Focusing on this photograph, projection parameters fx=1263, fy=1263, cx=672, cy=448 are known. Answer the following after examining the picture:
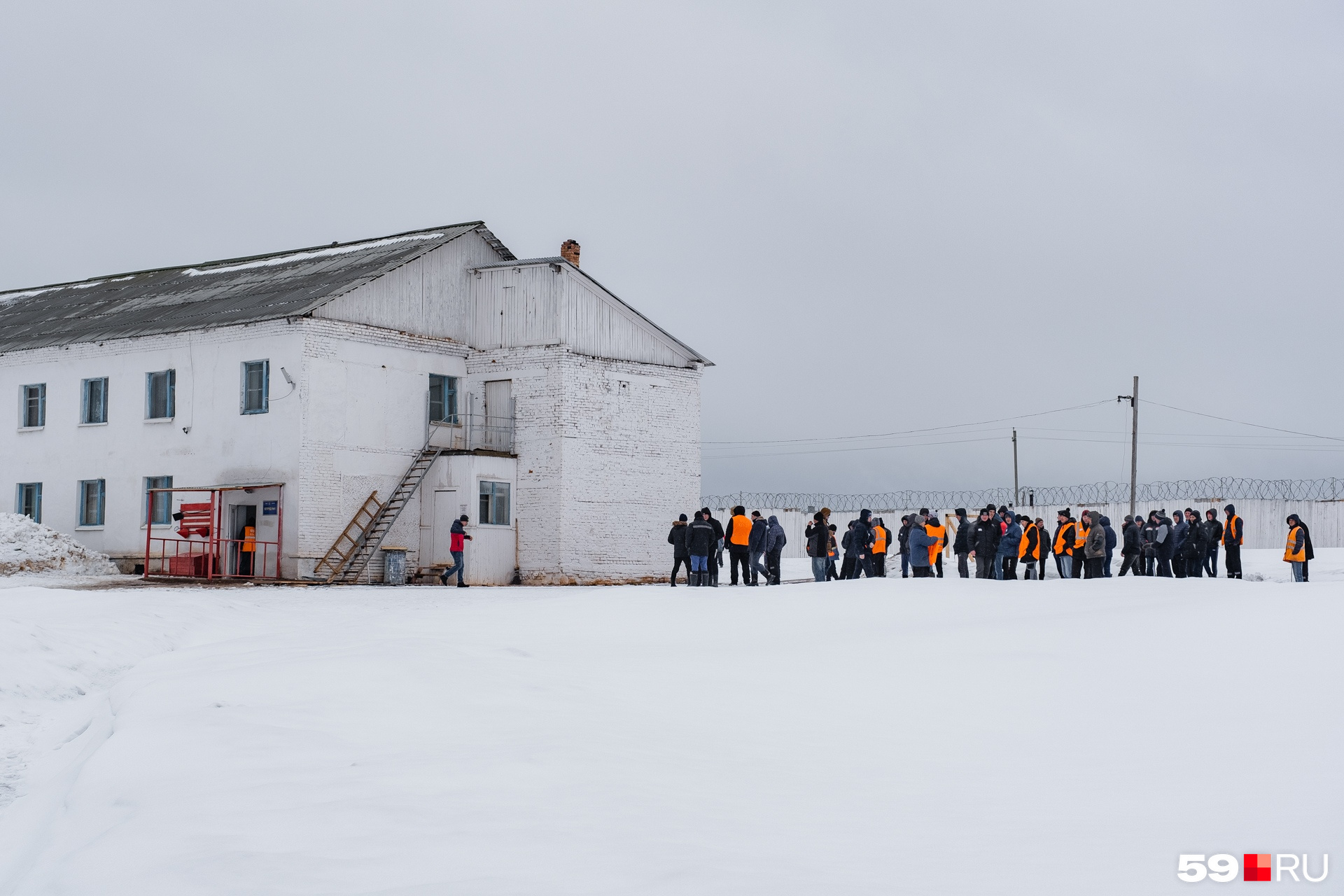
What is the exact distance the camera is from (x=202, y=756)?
7.35 m

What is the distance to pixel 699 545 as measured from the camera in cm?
2312

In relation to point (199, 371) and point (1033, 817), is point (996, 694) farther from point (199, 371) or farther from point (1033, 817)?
point (199, 371)

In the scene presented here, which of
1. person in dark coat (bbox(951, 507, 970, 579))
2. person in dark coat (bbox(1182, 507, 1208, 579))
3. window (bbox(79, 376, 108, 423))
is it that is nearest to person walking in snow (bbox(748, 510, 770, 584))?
person in dark coat (bbox(951, 507, 970, 579))

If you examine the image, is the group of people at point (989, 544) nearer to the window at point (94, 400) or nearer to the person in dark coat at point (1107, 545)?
the person in dark coat at point (1107, 545)

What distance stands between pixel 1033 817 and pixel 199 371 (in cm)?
2672

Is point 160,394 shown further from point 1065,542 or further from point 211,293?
point 1065,542

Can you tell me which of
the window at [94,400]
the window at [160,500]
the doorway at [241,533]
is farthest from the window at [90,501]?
the doorway at [241,533]

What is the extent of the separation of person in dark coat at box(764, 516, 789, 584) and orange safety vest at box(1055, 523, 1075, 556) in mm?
5087

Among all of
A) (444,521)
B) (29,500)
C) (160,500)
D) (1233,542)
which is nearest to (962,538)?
(1233,542)

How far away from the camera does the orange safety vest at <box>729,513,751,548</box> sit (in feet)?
77.2

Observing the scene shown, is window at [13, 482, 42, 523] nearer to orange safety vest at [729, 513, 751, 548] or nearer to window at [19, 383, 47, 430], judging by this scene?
window at [19, 383, 47, 430]

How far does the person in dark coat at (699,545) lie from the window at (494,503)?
747 centimetres

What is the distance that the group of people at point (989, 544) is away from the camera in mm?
22812

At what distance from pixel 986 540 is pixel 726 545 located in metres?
4.84
